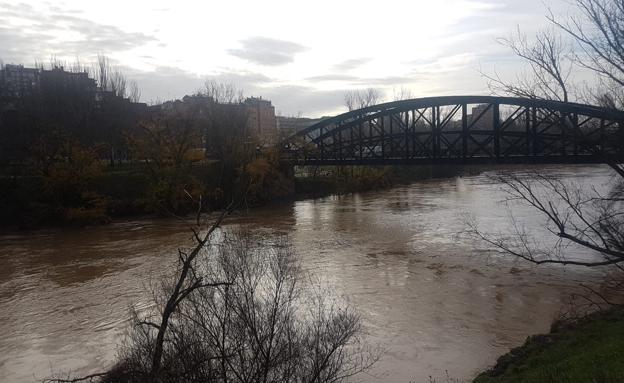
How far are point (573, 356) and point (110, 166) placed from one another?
46.0 meters

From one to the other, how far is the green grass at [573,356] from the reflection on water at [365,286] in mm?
994

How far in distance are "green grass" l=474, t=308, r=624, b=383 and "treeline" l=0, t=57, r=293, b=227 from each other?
2238 centimetres

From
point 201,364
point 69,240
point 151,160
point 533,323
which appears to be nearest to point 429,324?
point 533,323

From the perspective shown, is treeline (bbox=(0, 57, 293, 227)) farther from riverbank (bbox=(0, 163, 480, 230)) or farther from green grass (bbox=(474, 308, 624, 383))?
green grass (bbox=(474, 308, 624, 383))

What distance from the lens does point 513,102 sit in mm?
31203

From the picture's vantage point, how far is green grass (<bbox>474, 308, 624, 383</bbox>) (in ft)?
24.7

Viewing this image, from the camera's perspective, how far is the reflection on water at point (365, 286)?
13008 millimetres

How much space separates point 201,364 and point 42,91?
55782mm

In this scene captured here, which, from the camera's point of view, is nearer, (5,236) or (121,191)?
(5,236)

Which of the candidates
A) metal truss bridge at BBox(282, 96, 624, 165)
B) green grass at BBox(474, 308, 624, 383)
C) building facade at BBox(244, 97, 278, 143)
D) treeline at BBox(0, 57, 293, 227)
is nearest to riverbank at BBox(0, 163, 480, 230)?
treeline at BBox(0, 57, 293, 227)

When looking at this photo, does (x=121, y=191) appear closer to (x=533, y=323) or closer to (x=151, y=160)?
(x=151, y=160)

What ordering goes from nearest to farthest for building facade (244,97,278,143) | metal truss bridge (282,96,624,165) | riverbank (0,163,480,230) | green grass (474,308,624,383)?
green grass (474,308,624,383) → metal truss bridge (282,96,624,165) → riverbank (0,163,480,230) → building facade (244,97,278,143)

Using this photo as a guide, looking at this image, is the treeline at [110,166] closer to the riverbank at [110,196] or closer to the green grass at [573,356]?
the riverbank at [110,196]

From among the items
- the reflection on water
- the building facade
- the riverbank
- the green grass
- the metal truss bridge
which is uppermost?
the building facade
